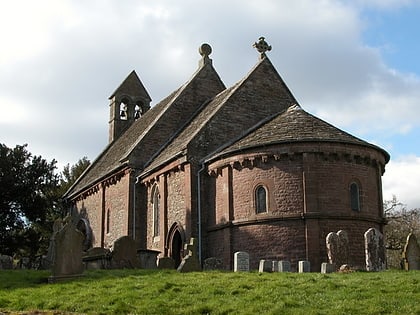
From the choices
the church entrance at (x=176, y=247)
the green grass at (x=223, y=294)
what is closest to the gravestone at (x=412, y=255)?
the green grass at (x=223, y=294)

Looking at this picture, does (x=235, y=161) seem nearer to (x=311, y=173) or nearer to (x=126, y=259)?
(x=311, y=173)

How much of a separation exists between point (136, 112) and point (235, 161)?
23.4 metres

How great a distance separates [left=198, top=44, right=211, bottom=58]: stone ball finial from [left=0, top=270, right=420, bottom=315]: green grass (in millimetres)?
20336

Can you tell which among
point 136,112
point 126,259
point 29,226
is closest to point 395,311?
point 126,259

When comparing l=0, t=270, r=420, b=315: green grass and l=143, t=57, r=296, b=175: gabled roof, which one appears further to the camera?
l=143, t=57, r=296, b=175: gabled roof

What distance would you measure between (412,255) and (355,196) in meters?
4.68

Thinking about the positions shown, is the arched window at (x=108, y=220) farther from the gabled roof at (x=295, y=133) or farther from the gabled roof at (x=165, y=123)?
the gabled roof at (x=295, y=133)

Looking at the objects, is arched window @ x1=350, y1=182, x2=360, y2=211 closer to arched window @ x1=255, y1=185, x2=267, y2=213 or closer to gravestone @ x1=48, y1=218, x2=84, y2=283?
arched window @ x1=255, y1=185, x2=267, y2=213

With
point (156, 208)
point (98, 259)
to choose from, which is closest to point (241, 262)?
point (98, 259)

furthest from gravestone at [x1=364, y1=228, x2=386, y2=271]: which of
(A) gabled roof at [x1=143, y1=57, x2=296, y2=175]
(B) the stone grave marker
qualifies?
(A) gabled roof at [x1=143, y1=57, x2=296, y2=175]

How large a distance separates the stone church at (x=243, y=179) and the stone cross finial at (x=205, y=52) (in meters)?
0.06

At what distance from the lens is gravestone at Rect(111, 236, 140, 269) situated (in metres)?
22.5

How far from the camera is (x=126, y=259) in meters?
22.7

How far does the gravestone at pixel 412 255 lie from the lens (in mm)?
21812
